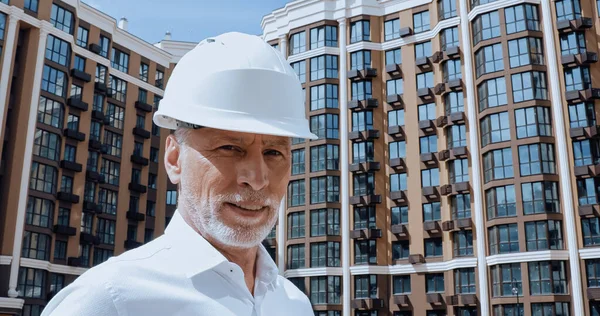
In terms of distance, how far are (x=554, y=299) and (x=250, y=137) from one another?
1520 inches

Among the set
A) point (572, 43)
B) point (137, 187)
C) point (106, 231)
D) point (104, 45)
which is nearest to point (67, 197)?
point (106, 231)

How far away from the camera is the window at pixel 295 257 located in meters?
46.3

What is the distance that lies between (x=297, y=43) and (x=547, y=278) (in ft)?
88.0

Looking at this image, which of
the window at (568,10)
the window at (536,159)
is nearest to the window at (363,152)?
the window at (536,159)

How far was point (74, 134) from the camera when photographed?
4353cm

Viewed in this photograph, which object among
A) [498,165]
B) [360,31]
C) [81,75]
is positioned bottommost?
[498,165]

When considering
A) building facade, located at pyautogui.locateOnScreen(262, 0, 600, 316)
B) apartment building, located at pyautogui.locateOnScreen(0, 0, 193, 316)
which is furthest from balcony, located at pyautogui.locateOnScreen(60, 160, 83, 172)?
building facade, located at pyautogui.locateOnScreen(262, 0, 600, 316)

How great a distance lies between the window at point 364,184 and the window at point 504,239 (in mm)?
9937

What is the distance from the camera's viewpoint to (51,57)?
138 ft

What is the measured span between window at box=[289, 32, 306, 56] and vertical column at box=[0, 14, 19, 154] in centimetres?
2124

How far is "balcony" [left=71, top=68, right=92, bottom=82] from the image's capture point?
44.4 m

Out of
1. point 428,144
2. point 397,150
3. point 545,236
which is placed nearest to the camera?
point 545,236

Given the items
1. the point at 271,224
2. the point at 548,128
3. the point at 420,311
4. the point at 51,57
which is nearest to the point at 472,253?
the point at 420,311

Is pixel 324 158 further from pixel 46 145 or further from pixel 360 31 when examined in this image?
pixel 46 145
